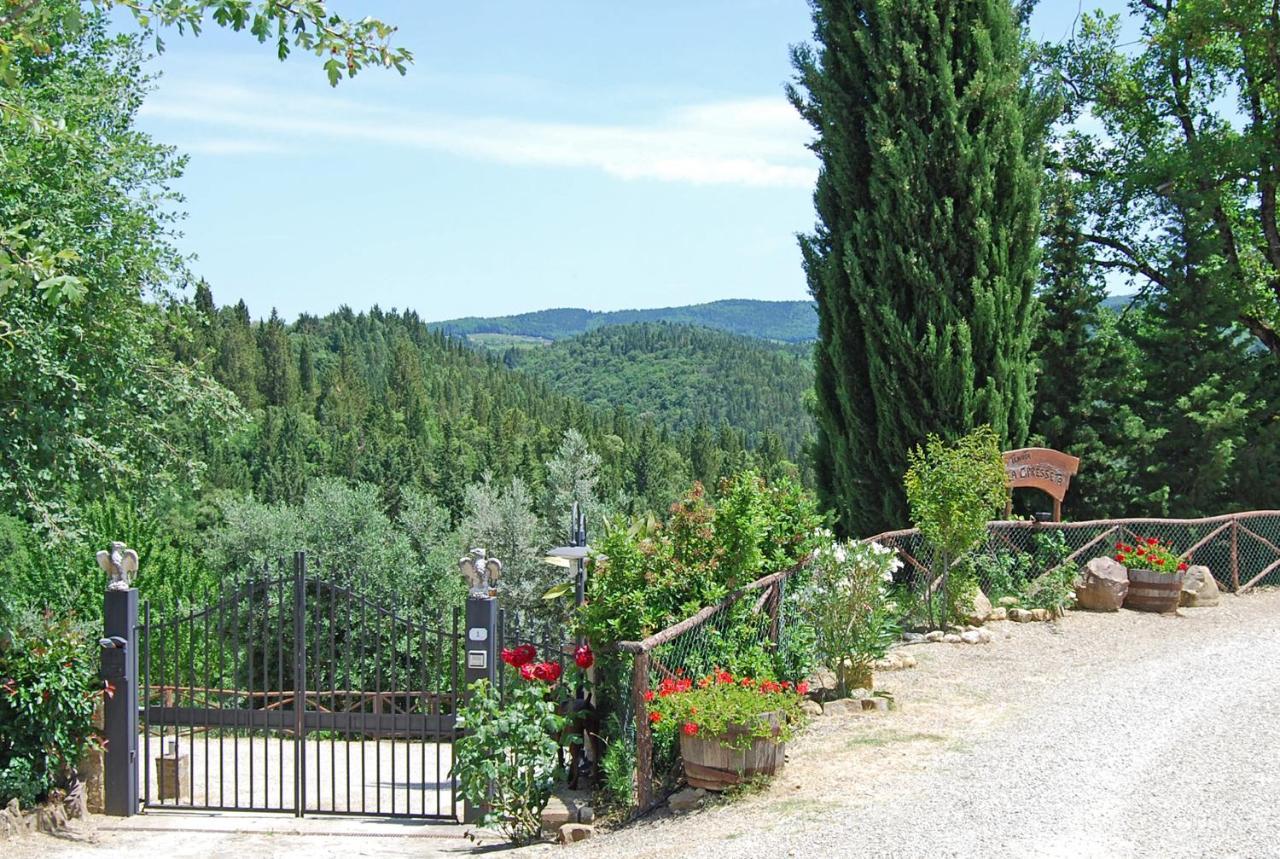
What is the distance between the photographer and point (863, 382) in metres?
16.2

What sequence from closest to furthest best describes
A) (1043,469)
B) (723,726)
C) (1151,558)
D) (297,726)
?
1. (723,726)
2. (297,726)
3. (1151,558)
4. (1043,469)

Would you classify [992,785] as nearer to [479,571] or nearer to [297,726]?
[479,571]

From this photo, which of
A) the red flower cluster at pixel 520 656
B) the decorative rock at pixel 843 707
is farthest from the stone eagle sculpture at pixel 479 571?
the decorative rock at pixel 843 707

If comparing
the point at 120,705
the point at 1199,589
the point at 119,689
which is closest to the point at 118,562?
the point at 119,689

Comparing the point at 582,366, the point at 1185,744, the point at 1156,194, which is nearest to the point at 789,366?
the point at 582,366

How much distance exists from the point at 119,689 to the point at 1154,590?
10.6 meters

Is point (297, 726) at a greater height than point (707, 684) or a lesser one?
lesser

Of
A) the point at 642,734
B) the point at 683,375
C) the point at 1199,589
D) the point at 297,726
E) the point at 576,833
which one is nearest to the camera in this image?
the point at 576,833

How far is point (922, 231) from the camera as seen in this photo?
50.8 ft

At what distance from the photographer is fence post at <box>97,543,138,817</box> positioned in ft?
29.3

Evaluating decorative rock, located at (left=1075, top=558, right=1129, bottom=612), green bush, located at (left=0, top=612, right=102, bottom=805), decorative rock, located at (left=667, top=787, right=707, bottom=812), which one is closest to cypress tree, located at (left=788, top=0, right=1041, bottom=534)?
decorative rock, located at (left=1075, top=558, right=1129, bottom=612)

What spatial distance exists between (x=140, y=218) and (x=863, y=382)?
1045 centimetres

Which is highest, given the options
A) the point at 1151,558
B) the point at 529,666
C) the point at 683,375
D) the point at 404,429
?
the point at 683,375

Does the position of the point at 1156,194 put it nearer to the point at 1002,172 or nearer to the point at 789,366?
the point at 1002,172
